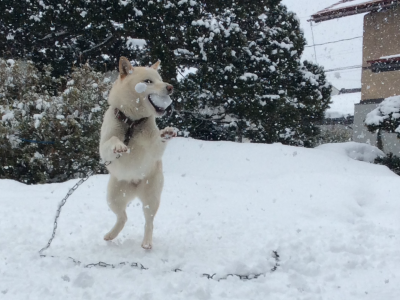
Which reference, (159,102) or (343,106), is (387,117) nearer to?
(159,102)

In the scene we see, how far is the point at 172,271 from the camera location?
10.7 feet

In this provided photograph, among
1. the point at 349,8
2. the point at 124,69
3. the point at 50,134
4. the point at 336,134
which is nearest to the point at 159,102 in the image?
the point at 124,69

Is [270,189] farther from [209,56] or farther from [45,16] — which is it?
[45,16]

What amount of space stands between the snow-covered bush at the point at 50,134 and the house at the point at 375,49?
402 inches

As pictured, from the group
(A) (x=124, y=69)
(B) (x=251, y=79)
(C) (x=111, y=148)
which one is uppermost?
(B) (x=251, y=79)

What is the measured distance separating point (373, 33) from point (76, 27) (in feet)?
38.0

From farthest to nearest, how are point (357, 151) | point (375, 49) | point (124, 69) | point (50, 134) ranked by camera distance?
1. point (375, 49)
2. point (357, 151)
3. point (50, 134)
4. point (124, 69)

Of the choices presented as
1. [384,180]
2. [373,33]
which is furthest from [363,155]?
[373,33]

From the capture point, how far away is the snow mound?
10.3 meters

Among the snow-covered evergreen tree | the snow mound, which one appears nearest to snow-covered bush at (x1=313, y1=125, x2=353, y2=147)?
the snow mound

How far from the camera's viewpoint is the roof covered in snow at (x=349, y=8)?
1386 centimetres

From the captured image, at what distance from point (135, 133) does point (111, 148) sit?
39 cm

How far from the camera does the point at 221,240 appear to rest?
4.27 meters

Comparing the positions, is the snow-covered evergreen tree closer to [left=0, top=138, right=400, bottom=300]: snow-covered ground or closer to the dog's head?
[left=0, top=138, right=400, bottom=300]: snow-covered ground
